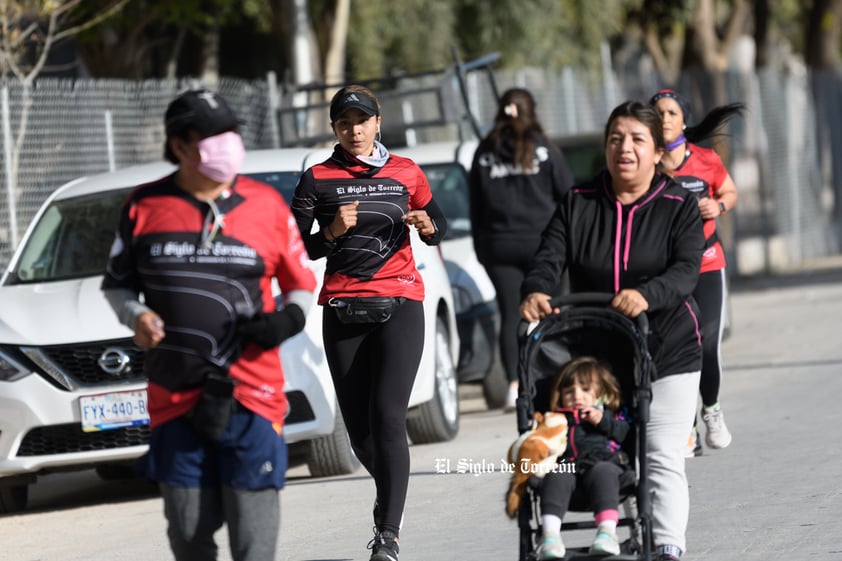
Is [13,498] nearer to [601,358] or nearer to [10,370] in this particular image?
[10,370]

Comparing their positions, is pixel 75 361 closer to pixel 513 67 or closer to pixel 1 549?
pixel 1 549

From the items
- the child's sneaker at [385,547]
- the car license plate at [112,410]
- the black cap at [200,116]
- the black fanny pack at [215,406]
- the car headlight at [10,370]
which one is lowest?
the child's sneaker at [385,547]

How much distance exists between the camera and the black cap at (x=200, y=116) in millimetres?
4934

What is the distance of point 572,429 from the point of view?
566cm

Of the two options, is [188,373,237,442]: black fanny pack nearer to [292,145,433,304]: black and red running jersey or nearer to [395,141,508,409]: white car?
[292,145,433,304]: black and red running jersey

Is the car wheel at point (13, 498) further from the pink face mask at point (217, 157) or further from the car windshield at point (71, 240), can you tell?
the pink face mask at point (217, 157)

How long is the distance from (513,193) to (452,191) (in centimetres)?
162

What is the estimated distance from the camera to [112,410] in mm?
8844

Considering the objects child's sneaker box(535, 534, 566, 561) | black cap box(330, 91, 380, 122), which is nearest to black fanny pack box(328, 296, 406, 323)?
black cap box(330, 91, 380, 122)

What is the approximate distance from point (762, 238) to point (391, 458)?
→ 19009 mm

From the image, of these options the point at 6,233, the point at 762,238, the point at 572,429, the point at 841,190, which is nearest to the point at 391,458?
the point at 572,429

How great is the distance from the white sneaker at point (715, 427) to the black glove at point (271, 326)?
171 inches

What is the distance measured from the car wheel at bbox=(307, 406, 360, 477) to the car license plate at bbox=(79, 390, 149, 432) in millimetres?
1131

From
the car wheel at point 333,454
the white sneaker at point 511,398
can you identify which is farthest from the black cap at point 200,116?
the white sneaker at point 511,398
